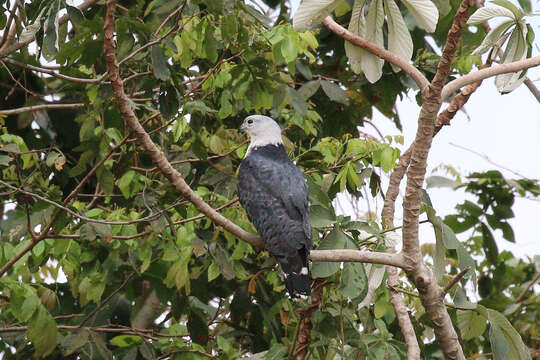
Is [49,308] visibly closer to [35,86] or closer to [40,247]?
[40,247]

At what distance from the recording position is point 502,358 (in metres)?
3.33

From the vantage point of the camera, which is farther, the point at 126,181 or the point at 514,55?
the point at 126,181

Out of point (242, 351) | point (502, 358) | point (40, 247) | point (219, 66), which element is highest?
point (219, 66)

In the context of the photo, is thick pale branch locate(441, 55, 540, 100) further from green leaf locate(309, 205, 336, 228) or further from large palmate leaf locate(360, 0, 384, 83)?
green leaf locate(309, 205, 336, 228)

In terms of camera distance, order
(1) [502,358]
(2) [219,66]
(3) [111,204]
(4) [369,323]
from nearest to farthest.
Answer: (1) [502,358] < (2) [219,66] < (4) [369,323] < (3) [111,204]

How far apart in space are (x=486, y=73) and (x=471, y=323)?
1252 millimetres

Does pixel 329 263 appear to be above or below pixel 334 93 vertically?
below

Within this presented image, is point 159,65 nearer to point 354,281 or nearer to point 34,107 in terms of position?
point 354,281

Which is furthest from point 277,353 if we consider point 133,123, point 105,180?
point 133,123

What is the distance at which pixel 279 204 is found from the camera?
400 cm

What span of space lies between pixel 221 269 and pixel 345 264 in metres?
0.65

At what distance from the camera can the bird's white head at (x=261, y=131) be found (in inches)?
170

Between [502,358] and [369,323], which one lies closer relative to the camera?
[502,358]

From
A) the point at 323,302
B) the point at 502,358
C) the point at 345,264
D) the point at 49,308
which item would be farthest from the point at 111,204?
the point at 502,358
